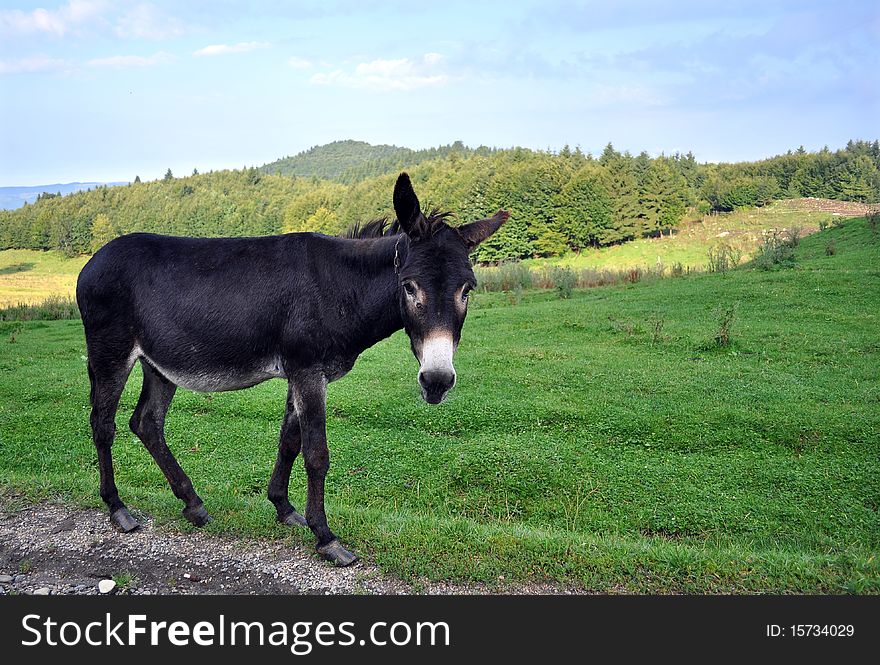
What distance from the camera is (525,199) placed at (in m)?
60.5

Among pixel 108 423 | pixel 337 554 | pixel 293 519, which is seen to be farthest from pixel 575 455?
pixel 108 423

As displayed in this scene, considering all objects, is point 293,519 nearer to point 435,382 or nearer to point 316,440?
point 316,440

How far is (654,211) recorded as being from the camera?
200 ft

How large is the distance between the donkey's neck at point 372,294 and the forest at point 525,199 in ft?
152

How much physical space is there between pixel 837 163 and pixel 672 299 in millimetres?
59833

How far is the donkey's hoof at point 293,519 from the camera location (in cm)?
553

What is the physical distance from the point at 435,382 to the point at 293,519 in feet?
7.74

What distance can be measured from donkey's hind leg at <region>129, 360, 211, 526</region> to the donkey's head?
2553 millimetres

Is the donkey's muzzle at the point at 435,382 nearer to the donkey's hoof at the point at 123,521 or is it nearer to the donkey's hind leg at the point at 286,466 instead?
the donkey's hind leg at the point at 286,466

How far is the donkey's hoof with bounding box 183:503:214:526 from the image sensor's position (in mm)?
5559

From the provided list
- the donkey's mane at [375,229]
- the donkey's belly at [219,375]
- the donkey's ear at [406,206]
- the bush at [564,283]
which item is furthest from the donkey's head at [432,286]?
the bush at [564,283]

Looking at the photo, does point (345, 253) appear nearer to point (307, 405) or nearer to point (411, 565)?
point (307, 405)

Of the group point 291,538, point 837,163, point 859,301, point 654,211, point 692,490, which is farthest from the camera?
point 837,163

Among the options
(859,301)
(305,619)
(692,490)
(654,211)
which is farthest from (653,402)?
(654,211)
